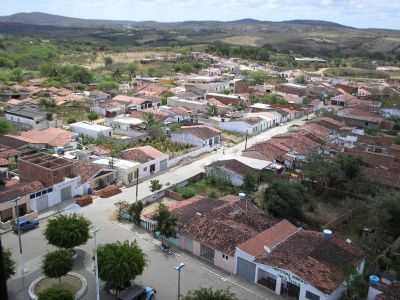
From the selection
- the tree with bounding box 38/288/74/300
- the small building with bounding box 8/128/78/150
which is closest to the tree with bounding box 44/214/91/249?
the tree with bounding box 38/288/74/300

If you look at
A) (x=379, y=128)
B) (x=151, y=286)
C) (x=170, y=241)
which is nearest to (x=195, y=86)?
(x=379, y=128)

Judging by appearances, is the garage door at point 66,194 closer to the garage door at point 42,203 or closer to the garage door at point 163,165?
the garage door at point 42,203

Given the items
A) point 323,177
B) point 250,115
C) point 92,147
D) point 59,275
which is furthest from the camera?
point 250,115

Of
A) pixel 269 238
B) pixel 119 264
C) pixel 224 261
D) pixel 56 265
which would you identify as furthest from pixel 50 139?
pixel 269 238

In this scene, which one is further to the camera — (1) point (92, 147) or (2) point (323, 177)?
(1) point (92, 147)

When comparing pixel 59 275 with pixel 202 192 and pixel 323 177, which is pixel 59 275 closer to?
pixel 202 192

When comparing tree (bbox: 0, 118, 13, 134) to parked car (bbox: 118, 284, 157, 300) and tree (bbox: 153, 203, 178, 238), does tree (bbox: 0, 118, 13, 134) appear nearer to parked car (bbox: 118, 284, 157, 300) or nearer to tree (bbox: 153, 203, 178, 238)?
tree (bbox: 153, 203, 178, 238)

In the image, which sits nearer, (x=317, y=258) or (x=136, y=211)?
(x=317, y=258)

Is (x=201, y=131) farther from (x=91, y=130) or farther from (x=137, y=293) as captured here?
(x=137, y=293)
